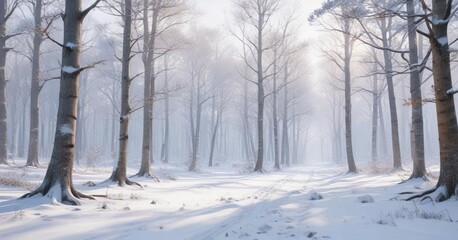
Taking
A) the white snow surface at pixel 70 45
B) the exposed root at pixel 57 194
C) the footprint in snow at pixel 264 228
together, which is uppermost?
the white snow surface at pixel 70 45

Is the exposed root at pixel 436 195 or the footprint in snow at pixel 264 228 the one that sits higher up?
the exposed root at pixel 436 195

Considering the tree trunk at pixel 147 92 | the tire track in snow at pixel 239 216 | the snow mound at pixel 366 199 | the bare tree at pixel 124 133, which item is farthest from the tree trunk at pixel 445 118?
the tree trunk at pixel 147 92

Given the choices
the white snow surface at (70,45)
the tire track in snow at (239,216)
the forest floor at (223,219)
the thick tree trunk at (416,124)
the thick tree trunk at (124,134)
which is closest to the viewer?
the forest floor at (223,219)

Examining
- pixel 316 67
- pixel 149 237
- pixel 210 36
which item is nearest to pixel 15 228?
pixel 149 237

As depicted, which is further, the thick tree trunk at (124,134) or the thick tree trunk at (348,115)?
the thick tree trunk at (348,115)

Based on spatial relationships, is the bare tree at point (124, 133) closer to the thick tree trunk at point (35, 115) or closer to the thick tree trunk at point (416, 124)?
the thick tree trunk at point (35, 115)

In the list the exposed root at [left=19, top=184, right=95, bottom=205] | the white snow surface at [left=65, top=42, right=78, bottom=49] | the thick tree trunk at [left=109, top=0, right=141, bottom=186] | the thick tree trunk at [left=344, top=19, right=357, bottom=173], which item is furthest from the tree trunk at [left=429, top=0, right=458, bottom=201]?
the thick tree trunk at [left=344, top=19, right=357, bottom=173]

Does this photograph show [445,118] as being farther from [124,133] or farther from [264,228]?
[124,133]

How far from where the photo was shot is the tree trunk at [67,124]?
6.22 metres

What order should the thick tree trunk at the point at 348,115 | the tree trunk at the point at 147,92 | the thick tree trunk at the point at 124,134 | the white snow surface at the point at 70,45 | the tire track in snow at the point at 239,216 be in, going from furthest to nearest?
the thick tree trunk at the point at 348,115
the tree trunk at the point at 147,92
the thick tree trunk at the point at 124,134
the white snow surface at the point at 70,45
the tire track in snow at the point at 239,216

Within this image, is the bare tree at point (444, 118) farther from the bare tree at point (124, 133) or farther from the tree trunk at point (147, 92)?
the tree trunk at point (147, 92)

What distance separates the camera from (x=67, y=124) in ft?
21.5

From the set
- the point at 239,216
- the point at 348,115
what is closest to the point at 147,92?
the point at 239,216

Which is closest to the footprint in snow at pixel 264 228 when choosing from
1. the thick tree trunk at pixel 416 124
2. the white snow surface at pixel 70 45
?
the white snow surface at pixel 70 45
